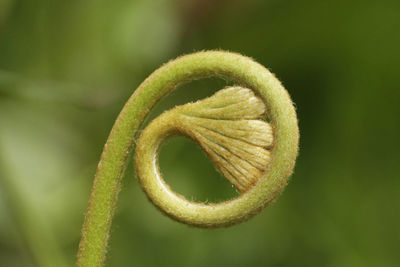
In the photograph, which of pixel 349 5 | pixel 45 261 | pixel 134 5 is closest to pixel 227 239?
pixel 45 261

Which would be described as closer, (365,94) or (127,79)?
(365,94)

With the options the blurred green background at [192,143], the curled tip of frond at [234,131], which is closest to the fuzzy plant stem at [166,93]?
the curled tip of frond at [234,131]

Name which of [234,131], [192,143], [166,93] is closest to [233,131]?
[234,131]

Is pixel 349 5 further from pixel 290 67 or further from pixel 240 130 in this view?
pixel 240 130

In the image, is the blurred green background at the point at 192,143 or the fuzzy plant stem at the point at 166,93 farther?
the blurred green background at the point at 192,143

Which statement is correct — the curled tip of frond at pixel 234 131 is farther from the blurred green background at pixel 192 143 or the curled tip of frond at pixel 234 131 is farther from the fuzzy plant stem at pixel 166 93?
the blurred green background at pixel 192 143

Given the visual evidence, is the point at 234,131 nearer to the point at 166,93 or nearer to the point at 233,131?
the point at 233,131

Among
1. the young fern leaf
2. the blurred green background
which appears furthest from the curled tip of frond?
the blurred green background

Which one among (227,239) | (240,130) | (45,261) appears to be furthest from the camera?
(227,239)
